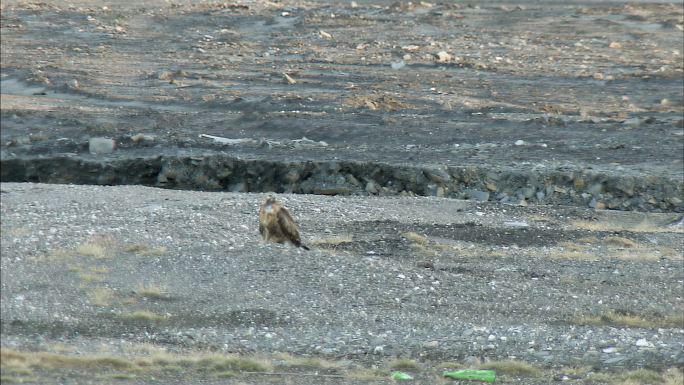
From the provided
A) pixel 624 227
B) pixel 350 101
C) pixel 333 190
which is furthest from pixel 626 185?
pixel 350 101

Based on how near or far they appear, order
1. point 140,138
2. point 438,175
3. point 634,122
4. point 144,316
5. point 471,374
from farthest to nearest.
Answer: point 634,122 → point 140,138 → point 438,175 → point 144,316 → point 471,374

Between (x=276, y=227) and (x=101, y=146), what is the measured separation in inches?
231

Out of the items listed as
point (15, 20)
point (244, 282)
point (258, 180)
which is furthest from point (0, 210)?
point (15, 20)

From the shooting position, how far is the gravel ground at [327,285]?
23.5 ft

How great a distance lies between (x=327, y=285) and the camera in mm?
8789

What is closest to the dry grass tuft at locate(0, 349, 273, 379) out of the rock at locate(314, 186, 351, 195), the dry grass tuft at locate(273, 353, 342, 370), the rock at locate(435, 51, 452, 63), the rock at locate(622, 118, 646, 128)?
the dry grass tuft at locate(273, 353, 342, 370)

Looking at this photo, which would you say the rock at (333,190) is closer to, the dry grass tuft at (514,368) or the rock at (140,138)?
the rock at (140,138)

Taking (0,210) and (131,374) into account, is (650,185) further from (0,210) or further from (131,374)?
(131,374)

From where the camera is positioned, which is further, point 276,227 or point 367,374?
point 276,227

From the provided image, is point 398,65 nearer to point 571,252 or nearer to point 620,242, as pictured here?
point 620,242

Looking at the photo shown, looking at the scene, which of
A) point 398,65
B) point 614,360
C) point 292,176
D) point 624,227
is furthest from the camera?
point 398,65

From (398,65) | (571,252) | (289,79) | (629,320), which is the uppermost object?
(629,320)

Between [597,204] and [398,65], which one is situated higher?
[597,204]

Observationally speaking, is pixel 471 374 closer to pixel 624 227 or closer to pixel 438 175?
pixel 624 227
